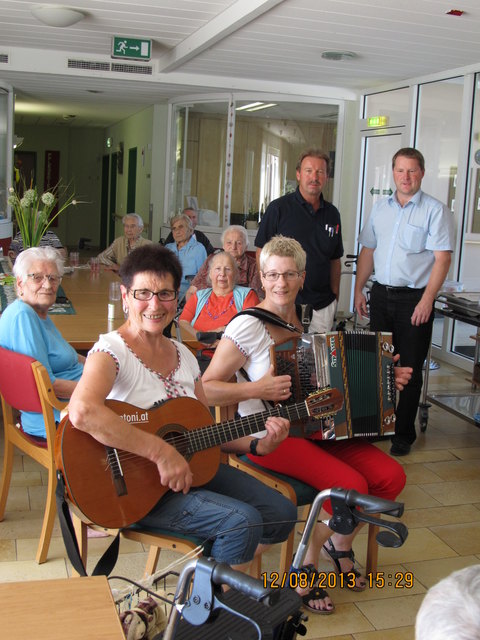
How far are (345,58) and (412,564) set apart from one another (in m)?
5.14

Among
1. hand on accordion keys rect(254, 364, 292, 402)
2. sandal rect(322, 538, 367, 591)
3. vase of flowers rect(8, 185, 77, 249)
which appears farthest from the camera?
vase of flowers rect(8, 185, 77, 249)

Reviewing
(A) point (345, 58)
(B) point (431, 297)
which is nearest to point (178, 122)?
(A) point (345, 58)

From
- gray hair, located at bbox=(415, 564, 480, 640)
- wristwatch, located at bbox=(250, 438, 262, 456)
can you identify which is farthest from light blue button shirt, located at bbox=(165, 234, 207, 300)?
gray hair, located at bbox=(415, 564, 480, 640)

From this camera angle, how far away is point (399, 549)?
3.38 meters

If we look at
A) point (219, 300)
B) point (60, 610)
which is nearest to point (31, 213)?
point (219, 300)

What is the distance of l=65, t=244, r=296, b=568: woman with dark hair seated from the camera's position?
85.5 inches

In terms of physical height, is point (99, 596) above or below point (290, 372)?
below

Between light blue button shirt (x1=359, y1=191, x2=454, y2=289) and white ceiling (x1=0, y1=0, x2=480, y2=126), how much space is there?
139cm

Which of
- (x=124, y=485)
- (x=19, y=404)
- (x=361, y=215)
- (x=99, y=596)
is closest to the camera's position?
(x=99, y=596)

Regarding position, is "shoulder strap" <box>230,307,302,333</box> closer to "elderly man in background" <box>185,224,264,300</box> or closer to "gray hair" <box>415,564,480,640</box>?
"gray hair" <box>415,564,480,640</box>

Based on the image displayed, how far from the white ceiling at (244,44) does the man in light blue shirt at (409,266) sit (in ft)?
4.35

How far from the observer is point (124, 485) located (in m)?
2.21

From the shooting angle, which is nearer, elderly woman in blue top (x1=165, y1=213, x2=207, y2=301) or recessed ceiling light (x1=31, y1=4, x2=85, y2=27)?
recessed ceiling light (x1=31, y1=4, x2=85, y2=27)

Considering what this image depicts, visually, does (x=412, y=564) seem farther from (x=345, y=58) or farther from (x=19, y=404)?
(x=345, y=58)
